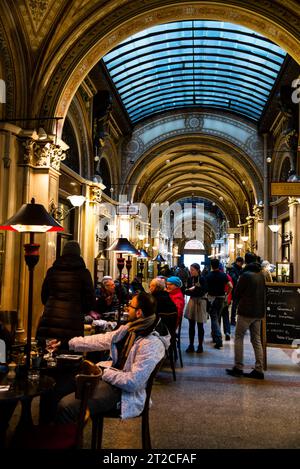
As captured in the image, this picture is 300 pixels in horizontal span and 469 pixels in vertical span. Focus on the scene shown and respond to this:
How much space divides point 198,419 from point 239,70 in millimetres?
13012

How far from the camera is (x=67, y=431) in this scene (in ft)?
9.06

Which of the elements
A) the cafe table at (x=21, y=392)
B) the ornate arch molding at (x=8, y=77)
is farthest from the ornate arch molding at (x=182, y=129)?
Result: the cafe table at (x=21, y=392)

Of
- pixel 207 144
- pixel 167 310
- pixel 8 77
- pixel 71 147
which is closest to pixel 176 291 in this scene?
pixel 167 310

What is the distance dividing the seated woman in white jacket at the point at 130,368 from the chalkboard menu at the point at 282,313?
418 cm

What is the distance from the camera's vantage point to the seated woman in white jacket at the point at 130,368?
3.04m

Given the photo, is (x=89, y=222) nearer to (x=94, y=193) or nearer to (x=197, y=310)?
(x=94, y=193)

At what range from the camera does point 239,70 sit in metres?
14.7

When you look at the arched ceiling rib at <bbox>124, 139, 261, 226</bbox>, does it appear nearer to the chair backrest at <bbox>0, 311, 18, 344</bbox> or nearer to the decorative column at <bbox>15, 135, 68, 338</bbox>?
the decorative column at <bbox>15, 135, 68, 338</bbox>

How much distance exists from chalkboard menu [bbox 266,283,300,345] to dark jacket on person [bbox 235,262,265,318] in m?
0.94

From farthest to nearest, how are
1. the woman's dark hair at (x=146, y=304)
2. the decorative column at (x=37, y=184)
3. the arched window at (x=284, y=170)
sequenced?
1. the arched window at (x=284, y=170)
2. the decorative column at (x=37, y=184)
3. the woman's dark hair at (x=146, y=304)

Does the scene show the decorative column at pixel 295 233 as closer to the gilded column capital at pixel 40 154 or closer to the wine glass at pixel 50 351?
the gilded column capital at pixel 40 154

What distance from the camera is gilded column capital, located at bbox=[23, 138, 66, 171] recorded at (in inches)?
335

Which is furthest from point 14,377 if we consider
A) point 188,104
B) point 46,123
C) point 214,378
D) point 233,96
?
point 188,104

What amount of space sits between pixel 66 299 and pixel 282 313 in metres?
4.09
